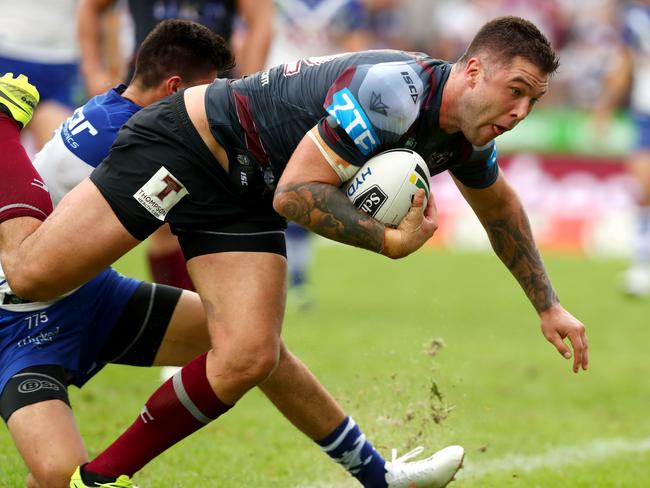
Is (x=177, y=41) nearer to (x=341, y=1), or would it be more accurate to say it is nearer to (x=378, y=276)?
(x=378, y=276)

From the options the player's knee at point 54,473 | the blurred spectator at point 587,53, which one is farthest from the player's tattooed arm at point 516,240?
the blurred spectator at point 587,53

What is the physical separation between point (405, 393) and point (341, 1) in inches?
400

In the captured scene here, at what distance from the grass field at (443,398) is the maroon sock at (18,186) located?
111 centimetres

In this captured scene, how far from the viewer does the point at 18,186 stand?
→ 446 centimetres

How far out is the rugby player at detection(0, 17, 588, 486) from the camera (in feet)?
12.8

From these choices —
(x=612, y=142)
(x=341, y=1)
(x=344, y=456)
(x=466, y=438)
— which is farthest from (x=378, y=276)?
(x=344, y=456)

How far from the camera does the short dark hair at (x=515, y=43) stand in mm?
3963

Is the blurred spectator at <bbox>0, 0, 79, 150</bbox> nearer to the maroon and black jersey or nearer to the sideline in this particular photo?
the maroon and black jersey

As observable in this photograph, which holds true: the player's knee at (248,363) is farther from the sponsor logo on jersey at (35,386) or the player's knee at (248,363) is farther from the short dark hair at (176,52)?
the short dark hair at (176,52)

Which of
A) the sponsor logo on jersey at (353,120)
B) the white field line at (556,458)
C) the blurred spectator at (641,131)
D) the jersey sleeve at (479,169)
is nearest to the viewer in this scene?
the sponsor logo on jersey at (353,120)

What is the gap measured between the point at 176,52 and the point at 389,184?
52.3 inches

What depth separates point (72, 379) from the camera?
4637mm

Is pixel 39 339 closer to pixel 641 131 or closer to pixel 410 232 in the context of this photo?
pixel 410 232

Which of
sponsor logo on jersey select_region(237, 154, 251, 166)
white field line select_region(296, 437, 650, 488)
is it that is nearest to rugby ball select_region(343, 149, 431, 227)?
sponsor logo on jersey select_region(237, 154, 251, 166)
